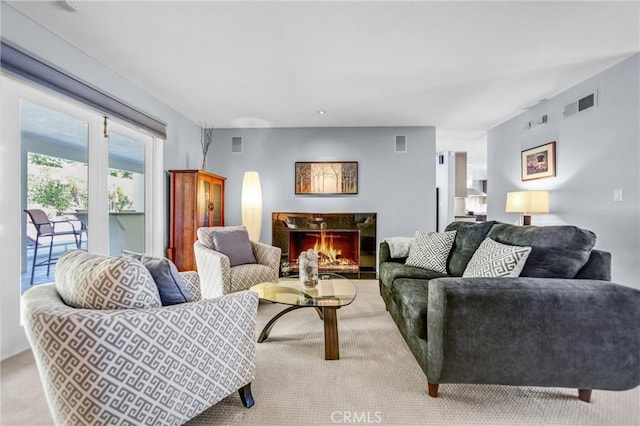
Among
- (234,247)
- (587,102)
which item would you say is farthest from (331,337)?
(587,102)

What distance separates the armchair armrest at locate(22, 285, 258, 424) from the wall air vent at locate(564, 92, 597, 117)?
3.81 meters

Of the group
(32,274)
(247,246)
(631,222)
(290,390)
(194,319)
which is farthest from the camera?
(247,246)

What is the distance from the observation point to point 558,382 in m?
1.46

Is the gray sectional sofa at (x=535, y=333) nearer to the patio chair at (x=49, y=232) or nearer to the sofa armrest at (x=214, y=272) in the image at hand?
the sofa armrest at (x=214, y=272)

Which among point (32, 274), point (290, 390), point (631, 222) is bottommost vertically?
point (290, 390)

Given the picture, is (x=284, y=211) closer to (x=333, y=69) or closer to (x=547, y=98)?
(x=333, y=69)

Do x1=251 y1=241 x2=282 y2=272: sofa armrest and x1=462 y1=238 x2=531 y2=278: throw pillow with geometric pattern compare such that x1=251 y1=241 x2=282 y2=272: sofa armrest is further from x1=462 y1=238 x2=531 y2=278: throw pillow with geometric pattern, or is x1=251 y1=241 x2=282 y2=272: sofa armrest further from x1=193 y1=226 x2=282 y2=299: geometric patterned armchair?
x1=462 y1=238 x2=531 y2=278: throw pillow with geometric pattern

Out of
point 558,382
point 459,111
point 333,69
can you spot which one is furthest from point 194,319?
point 459,111

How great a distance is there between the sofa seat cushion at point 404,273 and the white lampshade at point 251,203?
2.19m

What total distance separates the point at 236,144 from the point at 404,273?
3.43 m

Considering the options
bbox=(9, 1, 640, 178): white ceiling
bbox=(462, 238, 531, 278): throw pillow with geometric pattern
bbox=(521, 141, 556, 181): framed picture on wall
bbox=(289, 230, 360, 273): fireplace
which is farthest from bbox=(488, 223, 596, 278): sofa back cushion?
bbox=(289, 230, 360, 273): fireplace

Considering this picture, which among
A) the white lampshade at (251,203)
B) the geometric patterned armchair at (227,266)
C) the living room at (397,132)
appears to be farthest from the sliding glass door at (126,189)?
the white lampshade at (251,203)

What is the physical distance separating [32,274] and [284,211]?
2962 mm

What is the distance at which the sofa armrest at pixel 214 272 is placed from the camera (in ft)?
8.95
